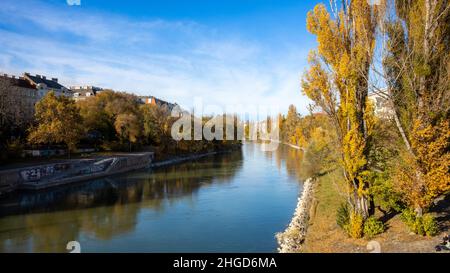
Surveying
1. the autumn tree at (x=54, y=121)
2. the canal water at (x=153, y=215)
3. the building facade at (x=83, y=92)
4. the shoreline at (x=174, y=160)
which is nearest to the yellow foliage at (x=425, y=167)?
the canal water at (x=153, y=215)

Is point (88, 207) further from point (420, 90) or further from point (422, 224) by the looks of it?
point (420, 90)

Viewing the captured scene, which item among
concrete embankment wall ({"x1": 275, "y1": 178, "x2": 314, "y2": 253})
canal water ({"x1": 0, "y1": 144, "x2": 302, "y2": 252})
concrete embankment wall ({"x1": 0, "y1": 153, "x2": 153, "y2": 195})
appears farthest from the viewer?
concrete embankment wall ({"x1": 0, "y1": 153, "x2": 153, "y2": 195})

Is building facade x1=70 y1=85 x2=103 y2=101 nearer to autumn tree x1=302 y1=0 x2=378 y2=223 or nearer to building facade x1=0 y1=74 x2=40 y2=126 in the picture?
building facade x1=0 y1=74 x2=40 y2=126

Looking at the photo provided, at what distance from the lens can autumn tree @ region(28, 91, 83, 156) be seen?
31016 mm

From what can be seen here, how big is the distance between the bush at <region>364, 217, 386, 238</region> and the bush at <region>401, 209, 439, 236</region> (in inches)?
31.2

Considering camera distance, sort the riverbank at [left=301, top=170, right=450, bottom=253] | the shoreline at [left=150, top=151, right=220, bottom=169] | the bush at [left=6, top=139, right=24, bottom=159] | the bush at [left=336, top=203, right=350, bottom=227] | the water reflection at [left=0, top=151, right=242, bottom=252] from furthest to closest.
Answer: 1. the shoreline at [left=150, top=151, right=220, bottom=169]
2. the bush at [left=6, top=139, right=24, bottom=159]
3. the water reflection at [left=0, top=151, right=242, bottom=252]
4. the bush at [left=336, top=203, right=350, bottom=227]
5. the riverbank at [left=301, top=170, right=450, bottom=253]

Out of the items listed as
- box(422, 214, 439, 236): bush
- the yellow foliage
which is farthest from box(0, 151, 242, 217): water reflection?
box(422, 214, 439, 236): bush

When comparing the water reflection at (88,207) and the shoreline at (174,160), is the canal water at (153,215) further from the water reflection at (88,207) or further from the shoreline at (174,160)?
the shoreline at (174,160)

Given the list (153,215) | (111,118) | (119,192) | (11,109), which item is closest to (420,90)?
(153,215)

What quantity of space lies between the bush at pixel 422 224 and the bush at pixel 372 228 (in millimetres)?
793
